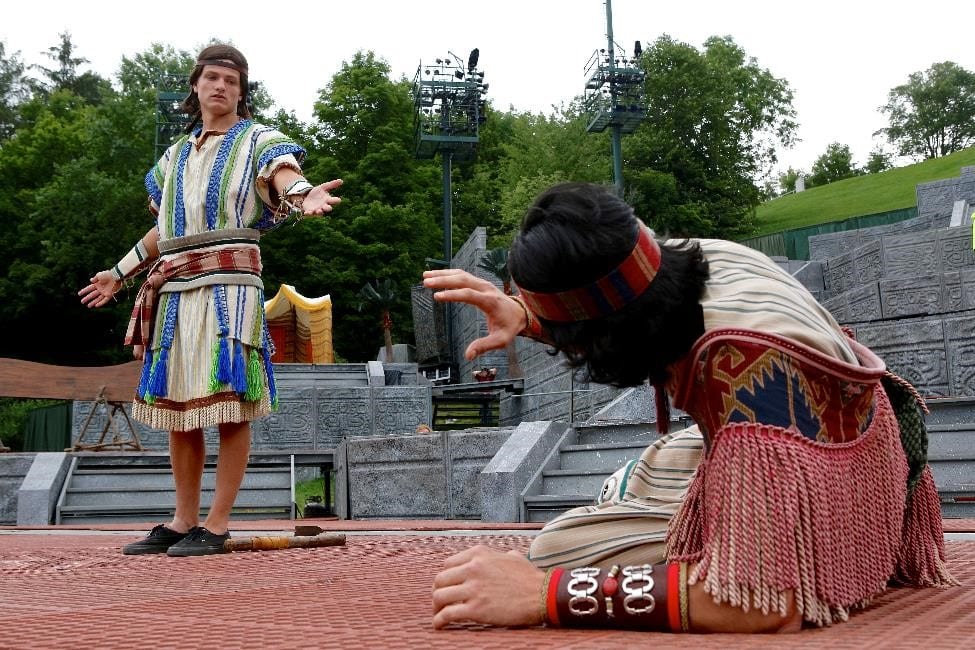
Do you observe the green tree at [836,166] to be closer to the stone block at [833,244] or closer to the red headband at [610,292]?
the stone block at [833,244]

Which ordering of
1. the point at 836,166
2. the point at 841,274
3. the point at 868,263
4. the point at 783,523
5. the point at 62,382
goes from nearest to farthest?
the point at 783,523
the point at 62,382
the point at 868,263
the point at 841,274
the point at 836,166

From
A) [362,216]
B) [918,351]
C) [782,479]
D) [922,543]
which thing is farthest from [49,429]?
[782,479]

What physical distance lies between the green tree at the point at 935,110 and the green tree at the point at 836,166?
14.6ft

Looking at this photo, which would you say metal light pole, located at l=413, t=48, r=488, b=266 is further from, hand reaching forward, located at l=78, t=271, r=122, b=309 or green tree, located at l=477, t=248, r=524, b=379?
hand reaching forward, located at l=78, t=271, r=122, b=309

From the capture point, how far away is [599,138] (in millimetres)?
42625

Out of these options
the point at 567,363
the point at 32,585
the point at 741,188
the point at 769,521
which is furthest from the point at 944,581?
the point at 741,188

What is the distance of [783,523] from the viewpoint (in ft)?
4.98

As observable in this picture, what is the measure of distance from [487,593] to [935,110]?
62.7 m

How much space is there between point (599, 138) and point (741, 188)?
24.4 ft

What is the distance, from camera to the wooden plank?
11141mm

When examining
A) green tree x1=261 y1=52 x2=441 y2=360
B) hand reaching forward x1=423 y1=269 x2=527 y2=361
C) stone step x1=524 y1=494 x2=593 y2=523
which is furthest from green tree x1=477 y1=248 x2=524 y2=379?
hand reaching forward x1=423 y1=269 x2=527 y2=361

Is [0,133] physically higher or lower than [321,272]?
higher

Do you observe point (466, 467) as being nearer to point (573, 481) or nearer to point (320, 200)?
point (573, 481)

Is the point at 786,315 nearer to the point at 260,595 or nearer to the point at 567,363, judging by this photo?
the point at 567,363
